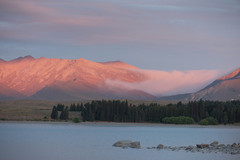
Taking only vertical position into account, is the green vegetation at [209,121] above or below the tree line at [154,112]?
below

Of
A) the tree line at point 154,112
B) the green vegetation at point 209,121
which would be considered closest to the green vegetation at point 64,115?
the tree line at point 154,112

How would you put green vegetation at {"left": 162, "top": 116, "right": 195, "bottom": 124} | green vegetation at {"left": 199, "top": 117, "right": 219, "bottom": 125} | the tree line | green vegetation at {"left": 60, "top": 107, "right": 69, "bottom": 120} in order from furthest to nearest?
1. green vegetation at {"left": 60, "top": 107, "right": 69, "bottom": 120}
2. the tree line
3. green vegetation at {"left": 162, "top": 116, "right": 195, "bottom": 124}
4. green vegetation at {"left": 199, "top": 117, "right": 219, "bottom": 125}

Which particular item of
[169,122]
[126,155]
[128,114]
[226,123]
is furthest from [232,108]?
[126,155]

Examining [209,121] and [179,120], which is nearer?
[209,121]

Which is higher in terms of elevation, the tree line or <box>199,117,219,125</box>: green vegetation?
the tree line

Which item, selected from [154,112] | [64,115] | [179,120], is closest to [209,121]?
[179,120]

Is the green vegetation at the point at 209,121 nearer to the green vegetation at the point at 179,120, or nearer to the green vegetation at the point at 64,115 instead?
the green vegetation at the point at 179,120

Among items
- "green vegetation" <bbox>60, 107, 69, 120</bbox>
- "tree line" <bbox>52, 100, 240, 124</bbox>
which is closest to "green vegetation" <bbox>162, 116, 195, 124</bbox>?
"tree line" <bbox>52, 100, 240, 124</bbox>

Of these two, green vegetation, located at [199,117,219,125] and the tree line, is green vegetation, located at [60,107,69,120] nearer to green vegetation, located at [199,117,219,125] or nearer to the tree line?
the tree line

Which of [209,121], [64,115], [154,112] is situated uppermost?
[154,112]

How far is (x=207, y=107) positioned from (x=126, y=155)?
376ft

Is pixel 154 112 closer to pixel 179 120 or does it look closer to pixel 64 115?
pixel 179 120

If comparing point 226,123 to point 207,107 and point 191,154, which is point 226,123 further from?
point 191,154

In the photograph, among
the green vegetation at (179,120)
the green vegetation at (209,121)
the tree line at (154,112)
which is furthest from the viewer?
the tree line at (154,112)
